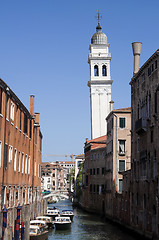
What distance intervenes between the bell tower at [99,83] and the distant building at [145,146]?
5386 cm

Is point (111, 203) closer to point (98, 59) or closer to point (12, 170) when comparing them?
point (12, 170)

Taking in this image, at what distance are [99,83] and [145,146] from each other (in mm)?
62178

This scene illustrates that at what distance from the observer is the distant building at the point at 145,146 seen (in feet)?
97.1

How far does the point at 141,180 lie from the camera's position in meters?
33.8

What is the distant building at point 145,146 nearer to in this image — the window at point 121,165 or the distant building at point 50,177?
the window at point 121,165

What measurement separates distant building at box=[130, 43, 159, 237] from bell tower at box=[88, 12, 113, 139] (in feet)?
177

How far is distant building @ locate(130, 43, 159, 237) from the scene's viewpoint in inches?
1166

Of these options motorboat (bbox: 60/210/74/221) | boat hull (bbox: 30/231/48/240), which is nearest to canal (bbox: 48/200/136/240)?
boat hull (bbox: 30/231/48/240)

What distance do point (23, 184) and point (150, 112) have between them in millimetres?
12949

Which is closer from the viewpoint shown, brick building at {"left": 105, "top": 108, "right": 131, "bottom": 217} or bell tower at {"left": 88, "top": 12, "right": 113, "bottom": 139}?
brick building at {"left": 105, "top": 108, "right": 131, "bottom": 217}

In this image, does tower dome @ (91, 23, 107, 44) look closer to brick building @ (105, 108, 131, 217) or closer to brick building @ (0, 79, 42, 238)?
brick building @ (105, 108, 131, 217)

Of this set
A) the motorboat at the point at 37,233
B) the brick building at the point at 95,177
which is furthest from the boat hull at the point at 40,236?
the brick building at the point at 95,177

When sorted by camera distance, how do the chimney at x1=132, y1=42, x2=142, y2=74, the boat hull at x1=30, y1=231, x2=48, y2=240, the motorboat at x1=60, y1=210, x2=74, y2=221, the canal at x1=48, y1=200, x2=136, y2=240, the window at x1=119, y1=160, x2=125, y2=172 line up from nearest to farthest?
the boat hull at x1=30, y1=231, x2=48, y2=240 < the canal at x1=48, y1=200, x2=136, y2=240 < the chimney at x1=132, y1=42, x2=142, y2=74 < the window at x1=119, y1=160, x2=125, y2=172 < the motorboat at x1=60, y1=210, x2=74, y2=221

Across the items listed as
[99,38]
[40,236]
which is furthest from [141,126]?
[99,38]
